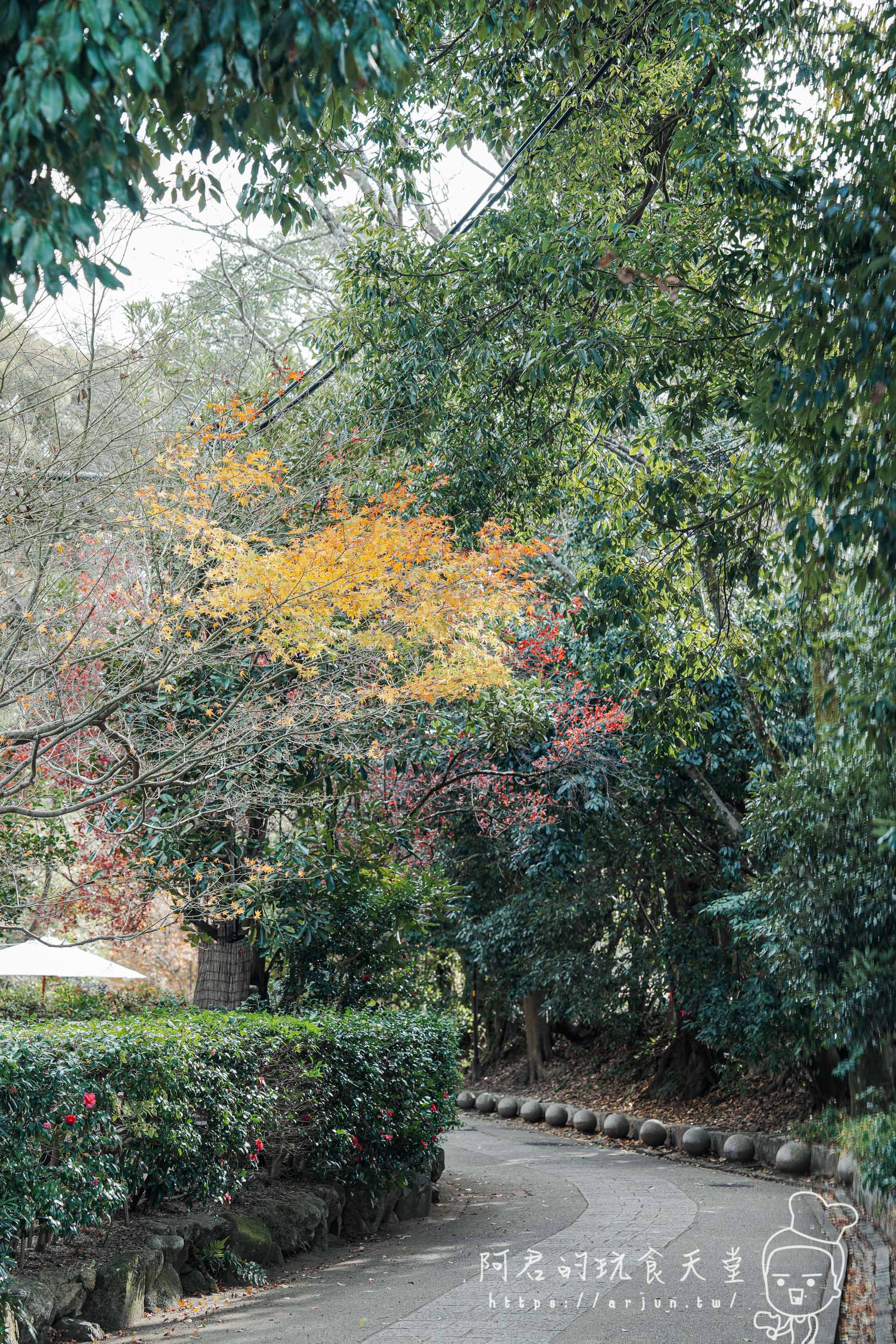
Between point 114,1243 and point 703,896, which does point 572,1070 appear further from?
point 114,1243

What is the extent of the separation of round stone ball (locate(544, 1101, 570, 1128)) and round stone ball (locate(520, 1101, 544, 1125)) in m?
0.47

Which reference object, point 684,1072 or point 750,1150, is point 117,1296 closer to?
point 750,1150

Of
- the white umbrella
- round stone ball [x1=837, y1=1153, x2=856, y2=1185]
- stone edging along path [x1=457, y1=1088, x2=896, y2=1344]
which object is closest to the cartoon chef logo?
stone edging along path [x1=457, y1=1088, x2=896, y2=1344]

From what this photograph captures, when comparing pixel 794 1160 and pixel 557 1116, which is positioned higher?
pixel 794 1160

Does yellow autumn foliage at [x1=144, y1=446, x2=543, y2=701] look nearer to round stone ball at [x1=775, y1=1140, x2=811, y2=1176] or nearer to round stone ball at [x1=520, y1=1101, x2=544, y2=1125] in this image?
round stone ball at [x1=775, y1=1140, x2=811, y2=1176]

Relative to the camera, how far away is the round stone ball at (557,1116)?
50.9 ft

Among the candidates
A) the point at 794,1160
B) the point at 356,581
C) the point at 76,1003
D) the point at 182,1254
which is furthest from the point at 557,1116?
the point at 356,581

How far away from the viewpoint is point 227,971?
9961mm

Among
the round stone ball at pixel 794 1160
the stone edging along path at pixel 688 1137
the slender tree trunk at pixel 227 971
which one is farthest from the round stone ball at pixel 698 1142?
the slender tree trunk at pixel 227 971

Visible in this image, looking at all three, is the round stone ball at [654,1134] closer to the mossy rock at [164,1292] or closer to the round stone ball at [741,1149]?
the round stone ball at [741,1149]

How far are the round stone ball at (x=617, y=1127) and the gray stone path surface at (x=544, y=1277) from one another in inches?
146

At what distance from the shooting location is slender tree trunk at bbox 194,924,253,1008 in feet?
32.6

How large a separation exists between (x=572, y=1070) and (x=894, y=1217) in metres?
11.5

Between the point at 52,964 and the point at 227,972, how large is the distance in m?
3.26
